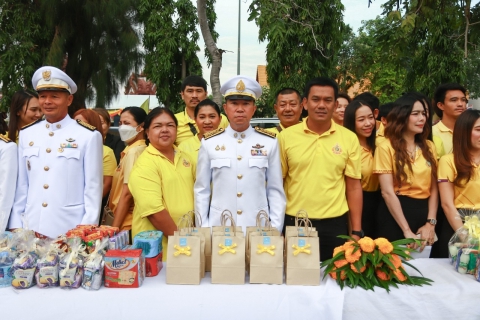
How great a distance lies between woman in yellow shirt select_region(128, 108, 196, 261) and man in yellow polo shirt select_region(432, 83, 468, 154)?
2281 millimetres

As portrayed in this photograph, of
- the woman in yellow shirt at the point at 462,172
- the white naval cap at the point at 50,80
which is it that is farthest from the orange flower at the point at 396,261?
the white naval cap at the point at 50,80

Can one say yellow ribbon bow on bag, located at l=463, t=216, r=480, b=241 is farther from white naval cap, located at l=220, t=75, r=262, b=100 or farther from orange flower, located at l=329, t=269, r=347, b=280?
white naval cap, located at l=220, t=75, r=262, b=100

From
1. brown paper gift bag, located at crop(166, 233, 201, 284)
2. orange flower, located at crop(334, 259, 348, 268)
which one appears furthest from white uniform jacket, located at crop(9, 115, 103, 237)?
orange flower, located at crop(334, 259, 348, 268)

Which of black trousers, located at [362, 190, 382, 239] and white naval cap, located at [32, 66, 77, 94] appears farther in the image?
black trousers, located at [362, 190, 382, 239]

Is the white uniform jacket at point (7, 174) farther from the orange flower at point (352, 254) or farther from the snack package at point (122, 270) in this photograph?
the orange flower at point (352, 254)

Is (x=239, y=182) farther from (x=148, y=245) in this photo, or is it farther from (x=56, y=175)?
(x=56, y=175)

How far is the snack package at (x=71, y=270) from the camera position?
2297mm

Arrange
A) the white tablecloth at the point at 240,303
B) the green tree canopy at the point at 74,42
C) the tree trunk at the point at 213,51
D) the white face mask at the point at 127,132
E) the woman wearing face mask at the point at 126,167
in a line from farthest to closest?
the green tree canopy at the point at 74,42 → the tree trunk at the point at 213,51 → the white face mask at the point at 127,132 → the woman wearing face mask at the point at 126,167 → the white tablecloth at the point at 240,303

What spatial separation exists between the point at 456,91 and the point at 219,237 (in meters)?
2.82

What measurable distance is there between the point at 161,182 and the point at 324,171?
1.15 metres

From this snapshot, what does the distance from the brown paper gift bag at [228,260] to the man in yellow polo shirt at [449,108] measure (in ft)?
8.07

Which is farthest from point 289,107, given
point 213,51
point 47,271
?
point 47,271

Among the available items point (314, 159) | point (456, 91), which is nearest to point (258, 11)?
point (456, 91)

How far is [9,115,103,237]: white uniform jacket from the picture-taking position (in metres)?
3.12
